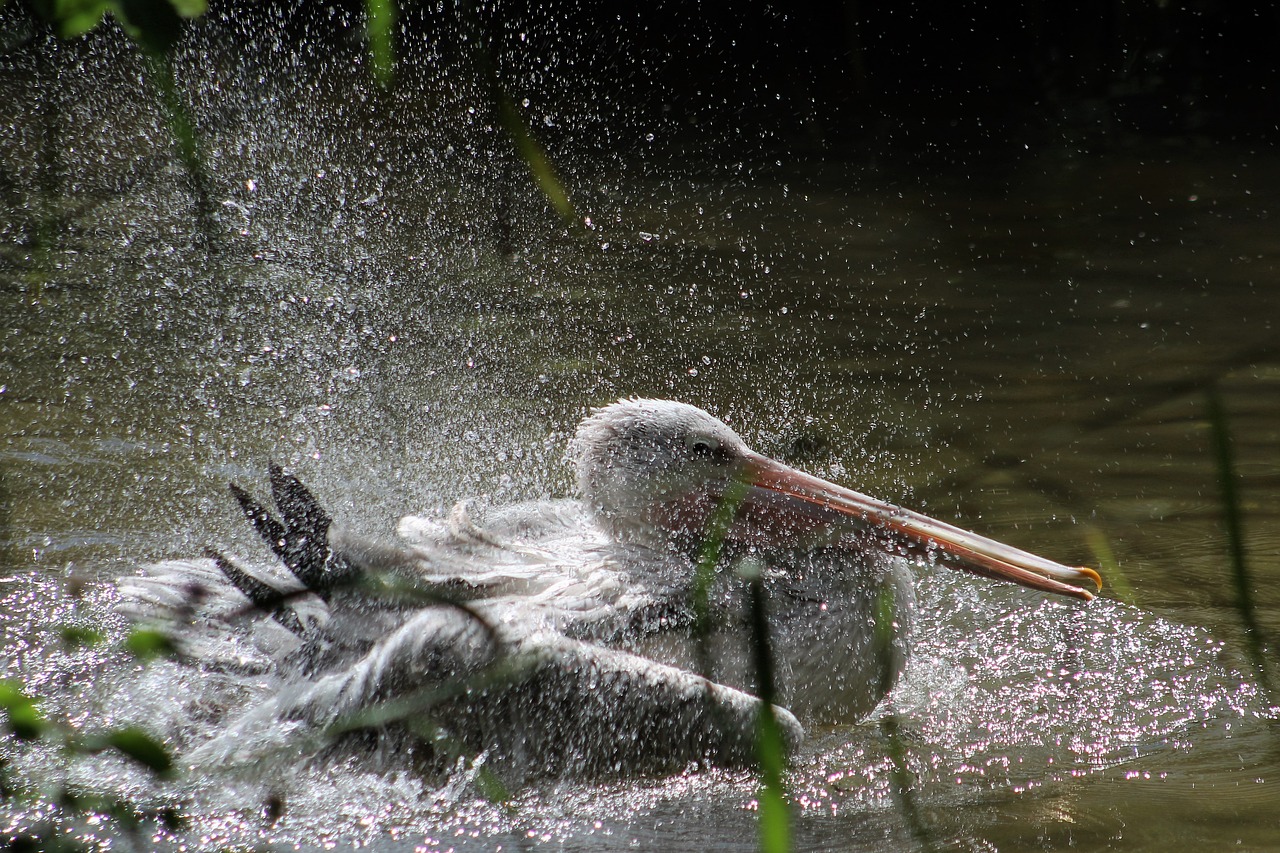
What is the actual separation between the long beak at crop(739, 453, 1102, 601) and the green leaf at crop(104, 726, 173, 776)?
255cm

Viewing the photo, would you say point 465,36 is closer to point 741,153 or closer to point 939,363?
point 741,153

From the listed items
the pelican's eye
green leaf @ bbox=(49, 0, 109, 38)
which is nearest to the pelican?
the pelican's eye

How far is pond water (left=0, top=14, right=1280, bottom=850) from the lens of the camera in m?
2.81

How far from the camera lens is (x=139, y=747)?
41.4 inches

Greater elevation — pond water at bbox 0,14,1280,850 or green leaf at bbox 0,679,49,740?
pond water at bbox 0,14,1280,850

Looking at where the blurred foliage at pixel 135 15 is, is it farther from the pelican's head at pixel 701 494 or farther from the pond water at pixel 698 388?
the pelican's head at pixel 701 494

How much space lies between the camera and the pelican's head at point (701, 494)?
135 inches

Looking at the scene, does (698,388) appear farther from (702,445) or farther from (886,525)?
(886,525)

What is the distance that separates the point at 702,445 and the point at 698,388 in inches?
77.0

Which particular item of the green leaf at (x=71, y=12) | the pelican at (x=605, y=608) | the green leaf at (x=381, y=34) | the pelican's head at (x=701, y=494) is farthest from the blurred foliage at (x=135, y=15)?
the pelican's head at (x=701, y=494)

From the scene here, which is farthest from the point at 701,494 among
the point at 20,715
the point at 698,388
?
the point at 20,715

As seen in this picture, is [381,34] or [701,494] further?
[701,494]

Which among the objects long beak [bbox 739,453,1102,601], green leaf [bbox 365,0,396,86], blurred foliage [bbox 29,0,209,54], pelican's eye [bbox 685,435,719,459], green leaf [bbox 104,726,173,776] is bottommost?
green leaf [bbox 104,726,173,776]

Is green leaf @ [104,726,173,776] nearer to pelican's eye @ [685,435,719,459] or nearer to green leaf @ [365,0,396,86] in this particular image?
green leaf @ [365,0,396,86]
